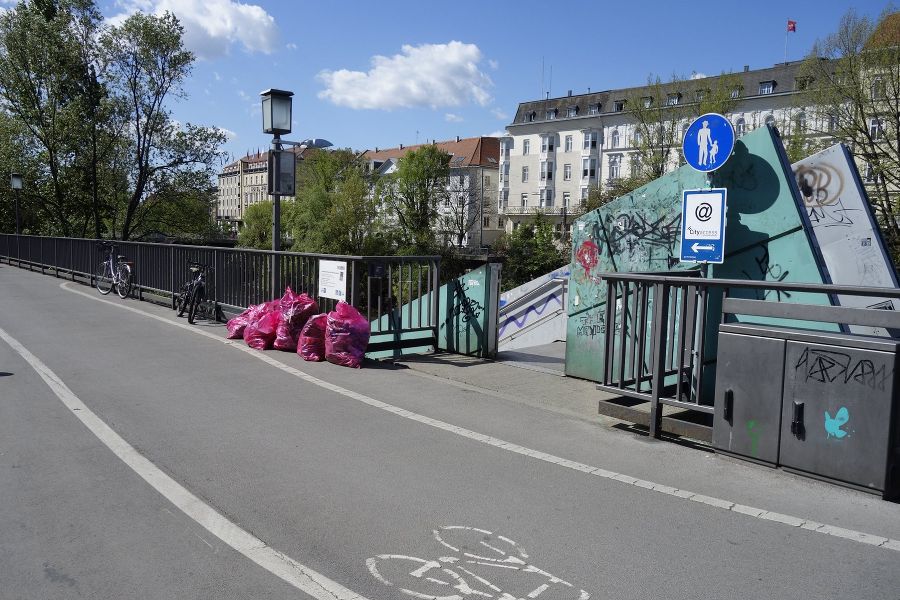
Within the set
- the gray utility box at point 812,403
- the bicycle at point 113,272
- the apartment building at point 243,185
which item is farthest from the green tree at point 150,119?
the apartment building at point 243,185

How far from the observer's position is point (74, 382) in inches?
308

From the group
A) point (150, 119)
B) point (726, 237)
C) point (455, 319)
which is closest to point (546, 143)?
point (150, 119)

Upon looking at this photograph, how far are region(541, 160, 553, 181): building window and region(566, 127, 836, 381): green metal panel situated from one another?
89191 mm

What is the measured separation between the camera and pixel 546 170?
316 ft

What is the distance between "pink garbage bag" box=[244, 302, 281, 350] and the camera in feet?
34.0

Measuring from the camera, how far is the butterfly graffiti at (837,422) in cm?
477

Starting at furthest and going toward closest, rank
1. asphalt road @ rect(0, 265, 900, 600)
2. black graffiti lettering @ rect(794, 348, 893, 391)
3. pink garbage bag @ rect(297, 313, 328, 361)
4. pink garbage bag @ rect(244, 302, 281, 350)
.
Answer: pink garbage bag @ rect(244, 302, 281, 350), pink garbage bag @ rect(297, 313, 328, 361), black graffiti lettering @ rect(794, 348, 893, 391), asphalt road @ rect(0, 265, 900, 600)

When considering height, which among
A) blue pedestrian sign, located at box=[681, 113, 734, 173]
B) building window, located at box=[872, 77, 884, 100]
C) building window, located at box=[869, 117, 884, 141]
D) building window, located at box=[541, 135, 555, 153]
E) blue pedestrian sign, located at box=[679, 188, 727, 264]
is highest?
building window, located at box=[541, 135, 555, 153]

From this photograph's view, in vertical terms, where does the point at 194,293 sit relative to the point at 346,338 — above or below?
above

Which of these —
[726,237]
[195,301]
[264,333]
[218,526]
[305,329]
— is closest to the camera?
[218,526]

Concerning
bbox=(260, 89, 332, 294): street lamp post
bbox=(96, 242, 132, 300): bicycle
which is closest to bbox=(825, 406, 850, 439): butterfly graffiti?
bbox=(260, 89, 332, 294): street lamp post

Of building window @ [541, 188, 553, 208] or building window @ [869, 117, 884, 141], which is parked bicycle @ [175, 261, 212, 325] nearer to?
building window @ [869, 117, 884, 141]

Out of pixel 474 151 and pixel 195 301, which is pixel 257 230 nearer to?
pixel 474 151

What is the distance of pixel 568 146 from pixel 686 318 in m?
90.5
